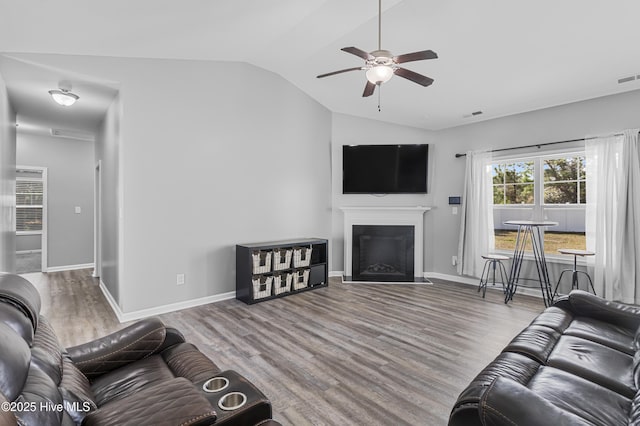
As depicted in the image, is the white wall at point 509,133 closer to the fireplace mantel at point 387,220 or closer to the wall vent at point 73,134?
the fireplace mantel at point 387,220

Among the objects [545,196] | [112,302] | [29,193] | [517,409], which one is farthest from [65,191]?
[545,196]

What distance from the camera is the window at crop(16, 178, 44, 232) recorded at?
6.53m

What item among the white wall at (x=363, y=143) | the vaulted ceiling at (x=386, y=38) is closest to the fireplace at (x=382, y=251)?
the white wall at (x=363, y=143)

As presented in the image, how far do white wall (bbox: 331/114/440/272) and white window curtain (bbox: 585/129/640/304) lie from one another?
2223 millimetres

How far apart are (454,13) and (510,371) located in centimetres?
285

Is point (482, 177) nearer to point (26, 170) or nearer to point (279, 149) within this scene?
point (279, 149)

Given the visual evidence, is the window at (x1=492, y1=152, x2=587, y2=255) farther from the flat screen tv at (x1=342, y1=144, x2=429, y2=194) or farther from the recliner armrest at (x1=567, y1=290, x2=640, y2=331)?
the recliner armrest at (x1=567, y1=290, x2=640, y2=331)

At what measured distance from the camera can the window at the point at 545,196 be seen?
14.7ft

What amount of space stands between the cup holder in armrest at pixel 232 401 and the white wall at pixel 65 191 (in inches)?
284

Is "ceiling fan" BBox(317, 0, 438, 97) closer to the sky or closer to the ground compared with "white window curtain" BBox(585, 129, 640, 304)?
closer to the sky

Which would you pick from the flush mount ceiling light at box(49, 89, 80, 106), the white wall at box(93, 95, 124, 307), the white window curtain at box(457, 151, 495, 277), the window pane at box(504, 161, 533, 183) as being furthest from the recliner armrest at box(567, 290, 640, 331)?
the flush mount ceiling light at box(49, 89, 80, 106)

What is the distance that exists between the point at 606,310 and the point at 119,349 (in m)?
3.12

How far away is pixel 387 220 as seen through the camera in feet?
18.3

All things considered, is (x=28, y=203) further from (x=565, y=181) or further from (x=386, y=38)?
(x=565, y=181)
